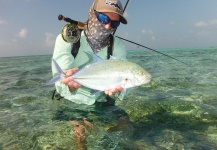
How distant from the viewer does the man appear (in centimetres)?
405

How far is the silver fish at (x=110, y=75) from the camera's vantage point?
10.8 feet

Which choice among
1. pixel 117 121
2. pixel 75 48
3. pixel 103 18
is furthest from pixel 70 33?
pixel 117 121

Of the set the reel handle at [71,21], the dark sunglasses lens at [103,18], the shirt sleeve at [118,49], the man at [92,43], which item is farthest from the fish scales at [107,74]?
the shirt sleeve at [118,49]

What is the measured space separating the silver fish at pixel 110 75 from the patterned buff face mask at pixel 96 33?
3.73 ft

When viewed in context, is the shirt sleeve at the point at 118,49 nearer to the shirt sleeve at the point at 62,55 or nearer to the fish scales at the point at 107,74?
the shirt sleeve at the point at 62,55

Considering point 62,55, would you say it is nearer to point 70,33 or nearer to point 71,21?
point 70,33

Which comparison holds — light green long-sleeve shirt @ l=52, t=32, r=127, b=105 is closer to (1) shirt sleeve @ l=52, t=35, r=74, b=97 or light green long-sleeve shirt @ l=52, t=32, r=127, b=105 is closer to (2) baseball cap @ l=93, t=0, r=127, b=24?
(1) shirt sleeve @ l=52, t=35, r=74, b=97

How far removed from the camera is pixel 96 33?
4477mm

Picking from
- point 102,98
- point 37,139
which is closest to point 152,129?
point 102,98

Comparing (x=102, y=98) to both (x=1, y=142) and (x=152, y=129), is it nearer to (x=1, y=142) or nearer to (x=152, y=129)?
(x=152, y=129)

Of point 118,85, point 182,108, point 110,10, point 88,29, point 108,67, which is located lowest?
point 182,108

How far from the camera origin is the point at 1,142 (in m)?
3.99

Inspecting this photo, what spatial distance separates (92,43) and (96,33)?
309 millimetres

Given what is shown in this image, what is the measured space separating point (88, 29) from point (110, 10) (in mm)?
812
